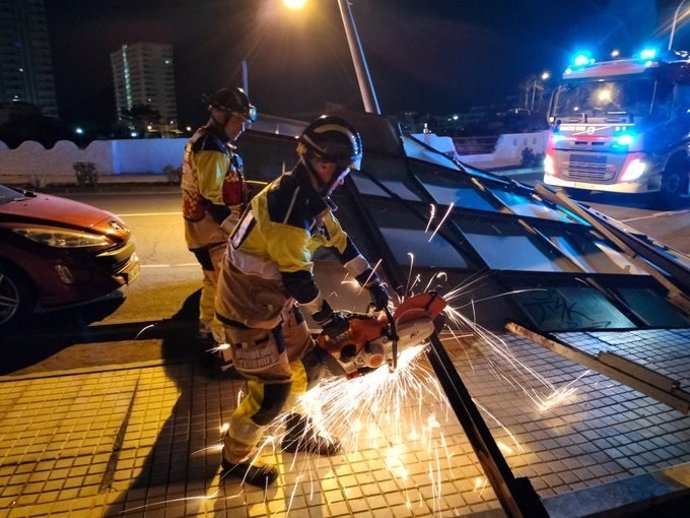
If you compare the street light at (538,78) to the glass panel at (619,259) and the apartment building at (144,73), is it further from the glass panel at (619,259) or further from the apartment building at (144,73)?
the apartment building at (144,73)

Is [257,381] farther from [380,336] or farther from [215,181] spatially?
[215,181]

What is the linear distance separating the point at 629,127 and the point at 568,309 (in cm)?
807

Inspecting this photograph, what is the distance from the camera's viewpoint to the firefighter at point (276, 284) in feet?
7.83

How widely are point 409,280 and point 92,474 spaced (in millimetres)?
3136

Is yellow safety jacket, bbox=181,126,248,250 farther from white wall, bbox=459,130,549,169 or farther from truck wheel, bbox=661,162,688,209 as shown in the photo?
white wall, bbox=459,130,549,169

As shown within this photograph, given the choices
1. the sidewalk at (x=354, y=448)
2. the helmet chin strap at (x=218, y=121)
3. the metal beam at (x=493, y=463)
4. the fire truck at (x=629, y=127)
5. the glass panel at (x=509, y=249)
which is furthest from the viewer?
the fire truck at (x=629, y=127)

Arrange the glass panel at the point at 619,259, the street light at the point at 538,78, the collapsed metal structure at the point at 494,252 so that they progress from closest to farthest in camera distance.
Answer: the collapsed metal structure at the point at 494,252, the glass panel at the point at 619,259, the street light at the point at 538,78

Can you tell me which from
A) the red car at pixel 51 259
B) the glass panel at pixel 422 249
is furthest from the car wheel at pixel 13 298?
the glass panel at pixel 422 249

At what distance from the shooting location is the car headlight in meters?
4.40

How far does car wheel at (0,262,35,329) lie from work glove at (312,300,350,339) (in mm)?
3309

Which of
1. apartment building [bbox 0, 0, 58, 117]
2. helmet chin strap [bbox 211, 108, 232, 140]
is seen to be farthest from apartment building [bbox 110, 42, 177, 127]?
helmet chin strap [bbox 211, 108, 232, 140]

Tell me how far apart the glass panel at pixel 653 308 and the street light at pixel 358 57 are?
394 cm

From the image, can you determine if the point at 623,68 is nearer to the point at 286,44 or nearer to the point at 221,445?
the point at 286,44

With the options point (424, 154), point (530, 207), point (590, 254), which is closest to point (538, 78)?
point (424, 154)
